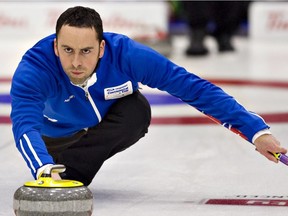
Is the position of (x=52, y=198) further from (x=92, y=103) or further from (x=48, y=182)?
(x=92, y=103)

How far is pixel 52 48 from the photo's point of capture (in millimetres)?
3088

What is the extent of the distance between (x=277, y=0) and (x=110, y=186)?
289 inches

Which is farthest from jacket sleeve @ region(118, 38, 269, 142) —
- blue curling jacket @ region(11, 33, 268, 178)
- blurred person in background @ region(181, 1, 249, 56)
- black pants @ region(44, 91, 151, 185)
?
blurred person in background @ region(181, 1, 249, 56)

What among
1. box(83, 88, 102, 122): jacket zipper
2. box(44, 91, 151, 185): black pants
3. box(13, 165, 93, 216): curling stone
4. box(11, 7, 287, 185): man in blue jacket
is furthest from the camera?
box(44, 91, 151, 185): black pants

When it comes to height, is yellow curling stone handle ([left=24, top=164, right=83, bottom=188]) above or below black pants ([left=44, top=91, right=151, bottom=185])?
above

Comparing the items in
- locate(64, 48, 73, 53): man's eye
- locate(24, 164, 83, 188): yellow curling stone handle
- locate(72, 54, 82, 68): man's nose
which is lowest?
locate(24, 164, 83, 188): yellow curling stone handle

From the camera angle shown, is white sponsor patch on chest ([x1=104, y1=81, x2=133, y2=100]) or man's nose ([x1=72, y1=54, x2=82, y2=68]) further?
white sponsor patch on chest ([x1=104, y1=81, x2=133, y2=100])

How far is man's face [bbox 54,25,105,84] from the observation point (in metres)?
2.84

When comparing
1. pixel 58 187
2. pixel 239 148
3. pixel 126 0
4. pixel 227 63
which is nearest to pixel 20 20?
pixel 126 0

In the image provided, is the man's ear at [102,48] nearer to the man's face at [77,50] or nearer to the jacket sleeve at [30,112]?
the man's face at [77,50]

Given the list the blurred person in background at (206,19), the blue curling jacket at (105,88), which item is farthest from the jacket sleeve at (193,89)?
the blurred person in background at (206,19)

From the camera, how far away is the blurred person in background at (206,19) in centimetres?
940

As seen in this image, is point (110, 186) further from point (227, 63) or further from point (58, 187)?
point (227, 63)

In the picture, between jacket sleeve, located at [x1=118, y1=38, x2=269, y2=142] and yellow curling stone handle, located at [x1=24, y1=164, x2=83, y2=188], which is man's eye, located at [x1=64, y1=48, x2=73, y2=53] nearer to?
jacket sleeve, located at [x1=118, y1=38, x2=269, y2=142]
